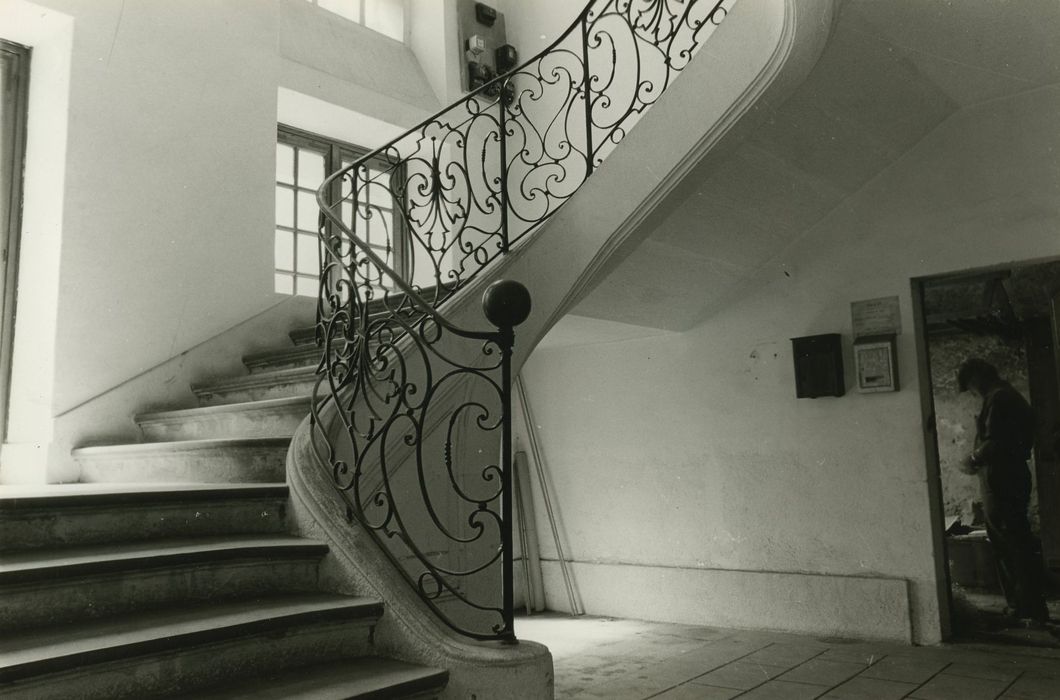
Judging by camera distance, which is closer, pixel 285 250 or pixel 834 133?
pixel 834 133

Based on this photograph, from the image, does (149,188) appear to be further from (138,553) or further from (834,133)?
(834,133)

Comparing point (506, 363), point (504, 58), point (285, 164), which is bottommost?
point (506, 363)

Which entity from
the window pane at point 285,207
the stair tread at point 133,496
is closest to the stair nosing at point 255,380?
the stair tread at point 133,496

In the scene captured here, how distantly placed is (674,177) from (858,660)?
2684 mm

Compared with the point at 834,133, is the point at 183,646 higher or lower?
lower

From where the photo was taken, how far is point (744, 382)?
5.49 m

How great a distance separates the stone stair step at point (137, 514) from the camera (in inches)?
98.4

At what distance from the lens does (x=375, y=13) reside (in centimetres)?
704

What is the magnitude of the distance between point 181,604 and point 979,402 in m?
7.67

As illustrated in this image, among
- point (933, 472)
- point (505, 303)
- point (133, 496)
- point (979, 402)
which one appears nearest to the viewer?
point (505, 303)

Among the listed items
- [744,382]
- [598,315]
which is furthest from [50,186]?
[744,382]

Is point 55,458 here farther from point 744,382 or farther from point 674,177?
point 744,382

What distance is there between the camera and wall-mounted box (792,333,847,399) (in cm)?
498

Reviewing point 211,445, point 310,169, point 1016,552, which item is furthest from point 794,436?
point 310,169
